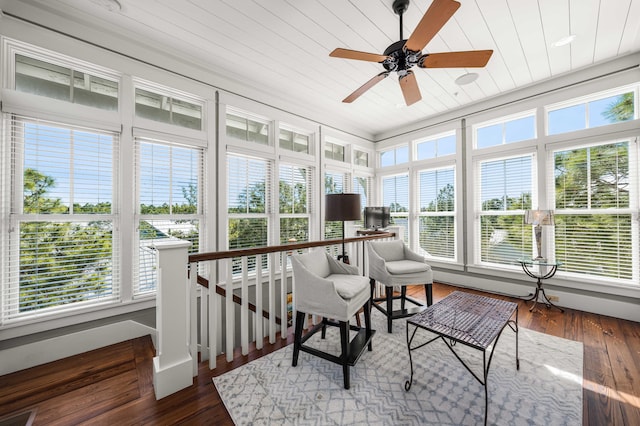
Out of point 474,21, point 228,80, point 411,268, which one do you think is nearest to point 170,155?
point 228,80

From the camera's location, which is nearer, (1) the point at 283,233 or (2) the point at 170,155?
(2) the point at 170,155

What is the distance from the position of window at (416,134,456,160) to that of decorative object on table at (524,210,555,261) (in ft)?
5.53

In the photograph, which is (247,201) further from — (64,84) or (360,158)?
(360,158)

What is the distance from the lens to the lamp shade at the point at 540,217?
3.17 meters

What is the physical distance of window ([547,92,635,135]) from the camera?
3082 millimetres

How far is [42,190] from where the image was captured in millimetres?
2236

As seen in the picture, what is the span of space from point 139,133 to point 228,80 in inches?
53.9

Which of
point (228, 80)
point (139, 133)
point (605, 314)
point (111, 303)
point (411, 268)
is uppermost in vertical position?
point (228, 80)

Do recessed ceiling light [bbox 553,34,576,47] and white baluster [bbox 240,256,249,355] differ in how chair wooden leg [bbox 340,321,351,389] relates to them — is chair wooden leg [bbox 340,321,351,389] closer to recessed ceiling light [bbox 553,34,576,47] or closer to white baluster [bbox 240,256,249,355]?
white baluster [bbox 240,256,249,355]

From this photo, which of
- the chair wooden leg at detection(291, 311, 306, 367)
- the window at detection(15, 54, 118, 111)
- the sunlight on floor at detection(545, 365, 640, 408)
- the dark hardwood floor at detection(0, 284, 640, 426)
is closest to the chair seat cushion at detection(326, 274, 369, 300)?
the chair wooden leg at detection(291, 311, 306, 367)

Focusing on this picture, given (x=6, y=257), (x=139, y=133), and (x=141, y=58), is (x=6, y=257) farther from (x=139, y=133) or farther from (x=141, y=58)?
(x=141, y=58)

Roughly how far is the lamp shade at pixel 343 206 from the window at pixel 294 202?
156 cm

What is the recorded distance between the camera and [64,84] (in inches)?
93.9

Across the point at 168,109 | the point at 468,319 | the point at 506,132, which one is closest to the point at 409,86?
the point at 468,319
